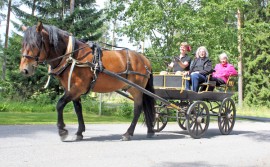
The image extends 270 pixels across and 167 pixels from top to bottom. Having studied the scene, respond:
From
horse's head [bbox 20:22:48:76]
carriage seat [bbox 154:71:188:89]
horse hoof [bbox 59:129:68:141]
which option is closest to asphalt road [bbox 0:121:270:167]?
horse hoof [bbox 59:129:68:141]

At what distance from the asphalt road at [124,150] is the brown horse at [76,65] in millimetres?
642

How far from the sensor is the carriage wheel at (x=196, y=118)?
9.05 m

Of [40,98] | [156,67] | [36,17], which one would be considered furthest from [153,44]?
[36,17]

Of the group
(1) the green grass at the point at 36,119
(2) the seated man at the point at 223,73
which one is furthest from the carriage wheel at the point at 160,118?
(1) the green grass at the point at 36,119

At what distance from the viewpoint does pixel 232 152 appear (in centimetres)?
736

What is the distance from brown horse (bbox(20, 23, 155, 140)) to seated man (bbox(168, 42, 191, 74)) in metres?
1.49

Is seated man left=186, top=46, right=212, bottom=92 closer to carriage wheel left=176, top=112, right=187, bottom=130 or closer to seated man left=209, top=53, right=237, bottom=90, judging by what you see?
seated man left=209, top=53, right=237, bottom=90

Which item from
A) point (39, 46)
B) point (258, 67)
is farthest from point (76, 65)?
point (258, 67)

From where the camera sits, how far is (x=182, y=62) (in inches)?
401

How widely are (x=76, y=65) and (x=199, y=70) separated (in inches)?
139

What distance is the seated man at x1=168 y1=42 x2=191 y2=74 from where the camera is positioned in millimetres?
10070

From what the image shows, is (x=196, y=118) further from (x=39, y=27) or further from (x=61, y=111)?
(x=39, y=27)

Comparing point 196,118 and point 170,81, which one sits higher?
point 170,81

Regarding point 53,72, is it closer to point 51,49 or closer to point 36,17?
point 51,49
